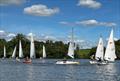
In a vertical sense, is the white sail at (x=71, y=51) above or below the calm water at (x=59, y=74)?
above

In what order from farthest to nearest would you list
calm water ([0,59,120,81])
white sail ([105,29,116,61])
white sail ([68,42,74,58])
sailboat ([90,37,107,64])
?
white sail ([68,42,74,58]) → sailboat ([90,37,107,64]) → white sail ([105,29,116,61]) → calm water ([0,59,120,81])

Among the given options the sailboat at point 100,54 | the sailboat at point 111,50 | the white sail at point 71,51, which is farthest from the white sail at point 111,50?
the white sail at point 71,51

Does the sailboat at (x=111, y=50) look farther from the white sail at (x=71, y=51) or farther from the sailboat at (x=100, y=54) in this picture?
the white sail at (x=71, y=51)

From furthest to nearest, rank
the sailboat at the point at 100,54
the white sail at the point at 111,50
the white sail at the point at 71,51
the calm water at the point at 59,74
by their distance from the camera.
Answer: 1. the white sail at the point at 71,51
2. the sailboat at the point at 100,54
3. the white sail at the point at 111,50
4. the calm water at the point at 59,74

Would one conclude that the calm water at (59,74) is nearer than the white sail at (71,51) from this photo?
Yes

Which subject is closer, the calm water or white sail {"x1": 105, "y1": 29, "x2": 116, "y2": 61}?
the calm water

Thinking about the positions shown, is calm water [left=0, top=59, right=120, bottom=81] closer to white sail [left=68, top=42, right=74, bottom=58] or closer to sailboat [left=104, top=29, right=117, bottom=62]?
sailboat [left=104, top=29, right=117, bottom=62]

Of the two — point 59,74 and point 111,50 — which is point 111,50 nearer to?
point 111,50

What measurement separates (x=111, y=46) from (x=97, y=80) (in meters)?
58.7

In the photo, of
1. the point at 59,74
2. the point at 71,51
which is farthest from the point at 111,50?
the point at 59,74

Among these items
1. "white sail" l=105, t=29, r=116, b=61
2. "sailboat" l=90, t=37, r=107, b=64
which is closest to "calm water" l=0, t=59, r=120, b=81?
"white sail" l=105, t=29, r=116, b=61

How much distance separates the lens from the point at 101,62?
117 m

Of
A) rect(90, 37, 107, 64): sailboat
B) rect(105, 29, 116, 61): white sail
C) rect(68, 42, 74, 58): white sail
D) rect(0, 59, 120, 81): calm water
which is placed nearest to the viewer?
rect(0, 59, 120, 81): calm water

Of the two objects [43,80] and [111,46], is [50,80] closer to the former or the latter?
[43,80]
